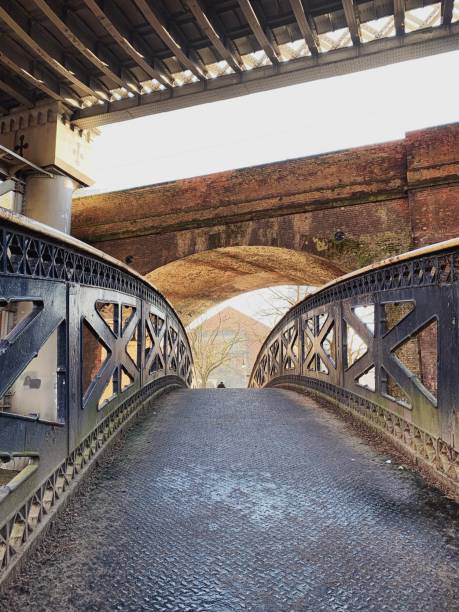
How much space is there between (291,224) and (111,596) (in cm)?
1120

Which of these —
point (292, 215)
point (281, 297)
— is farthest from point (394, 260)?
point (281, 297)

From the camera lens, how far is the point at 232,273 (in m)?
15.6

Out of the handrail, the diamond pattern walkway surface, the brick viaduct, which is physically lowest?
the diamond pattern walkway surface

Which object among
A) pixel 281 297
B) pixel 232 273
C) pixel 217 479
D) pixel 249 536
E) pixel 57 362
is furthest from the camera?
pixel 281 297

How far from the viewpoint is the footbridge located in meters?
1.87

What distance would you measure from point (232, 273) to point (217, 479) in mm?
12869

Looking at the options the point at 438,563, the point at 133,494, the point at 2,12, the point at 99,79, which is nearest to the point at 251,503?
the point at 133,494

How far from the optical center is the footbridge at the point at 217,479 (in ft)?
6.14

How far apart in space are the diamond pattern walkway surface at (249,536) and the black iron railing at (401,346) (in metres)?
0.33

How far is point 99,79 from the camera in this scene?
11.5m

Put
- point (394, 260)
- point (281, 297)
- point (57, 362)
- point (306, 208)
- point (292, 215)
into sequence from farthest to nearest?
1. point (281, 297)
2. point (292, 215)
3. point (306, 208)
4. point (394, 260)
5. point (57, 362)

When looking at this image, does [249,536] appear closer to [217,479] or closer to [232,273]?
[217,479]

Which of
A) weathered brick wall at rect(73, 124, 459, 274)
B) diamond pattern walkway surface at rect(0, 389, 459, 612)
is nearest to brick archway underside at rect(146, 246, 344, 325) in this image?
weathered brick wall at rect(73, 124, 459, 274)

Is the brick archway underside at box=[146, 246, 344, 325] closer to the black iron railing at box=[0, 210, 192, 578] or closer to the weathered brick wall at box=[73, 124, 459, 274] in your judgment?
the weathered brick wall at box=[73, 124, 459, 274]
